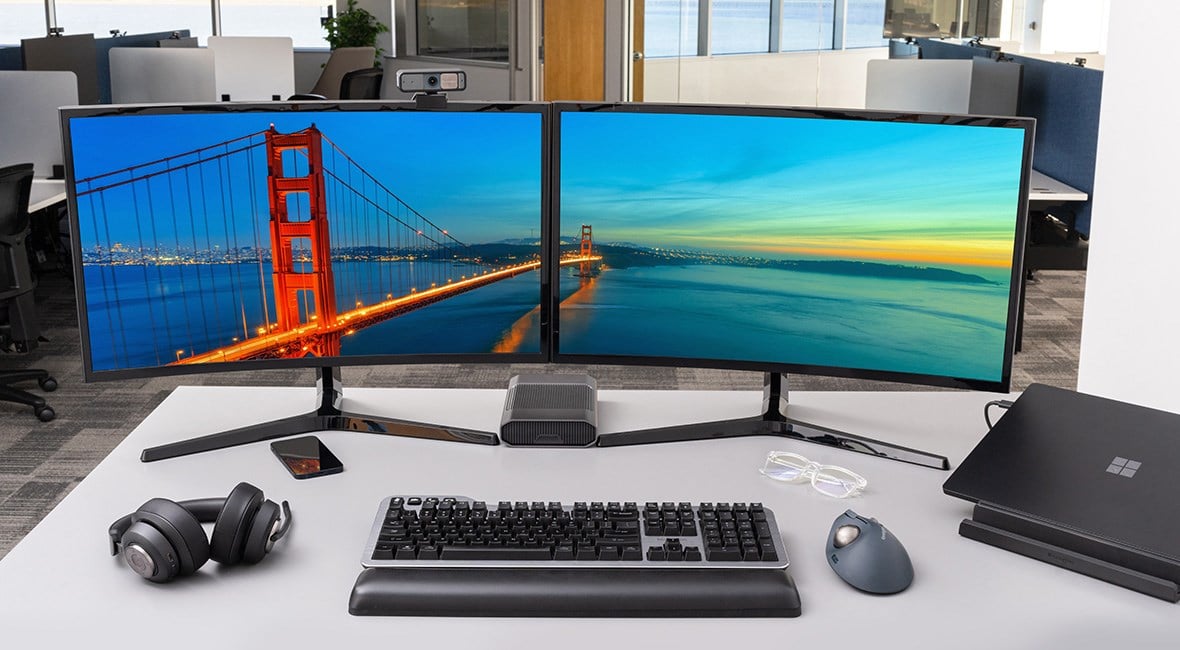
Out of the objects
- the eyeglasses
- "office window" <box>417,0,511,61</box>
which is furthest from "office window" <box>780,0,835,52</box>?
the eyeglasses

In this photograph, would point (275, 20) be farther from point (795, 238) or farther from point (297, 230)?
point (795, 238)

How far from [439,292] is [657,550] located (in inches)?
22.0

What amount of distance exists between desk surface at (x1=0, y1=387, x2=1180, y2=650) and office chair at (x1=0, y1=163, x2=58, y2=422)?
86.0 inches

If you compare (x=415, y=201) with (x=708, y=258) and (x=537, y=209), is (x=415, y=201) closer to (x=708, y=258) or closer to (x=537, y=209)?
(x=537, y=209)

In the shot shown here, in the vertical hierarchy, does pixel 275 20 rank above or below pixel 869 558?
above

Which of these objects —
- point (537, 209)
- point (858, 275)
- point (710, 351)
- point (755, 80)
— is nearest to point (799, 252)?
→ point (858, 275)

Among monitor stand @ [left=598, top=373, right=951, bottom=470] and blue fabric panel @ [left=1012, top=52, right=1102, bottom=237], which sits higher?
blue fabric panel @ [left=1012, top=52, right=1102, bottom=237]

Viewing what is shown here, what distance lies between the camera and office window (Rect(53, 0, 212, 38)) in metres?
12.8

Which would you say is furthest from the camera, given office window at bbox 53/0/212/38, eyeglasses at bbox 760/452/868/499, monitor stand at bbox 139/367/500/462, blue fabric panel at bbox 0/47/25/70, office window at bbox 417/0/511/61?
office window at bbox 53/0/212/38

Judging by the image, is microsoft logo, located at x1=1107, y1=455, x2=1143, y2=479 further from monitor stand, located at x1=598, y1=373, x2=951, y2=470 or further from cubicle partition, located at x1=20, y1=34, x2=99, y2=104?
cubicle partition, located at x1=20, y1=34, x2=99, y2=104

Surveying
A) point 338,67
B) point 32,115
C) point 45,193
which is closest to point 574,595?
point 45,193

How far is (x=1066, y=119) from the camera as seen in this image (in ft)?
14.2

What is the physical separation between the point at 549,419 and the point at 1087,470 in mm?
708

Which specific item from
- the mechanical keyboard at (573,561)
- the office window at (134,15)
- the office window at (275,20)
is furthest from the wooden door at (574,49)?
the office window at (275,20)
